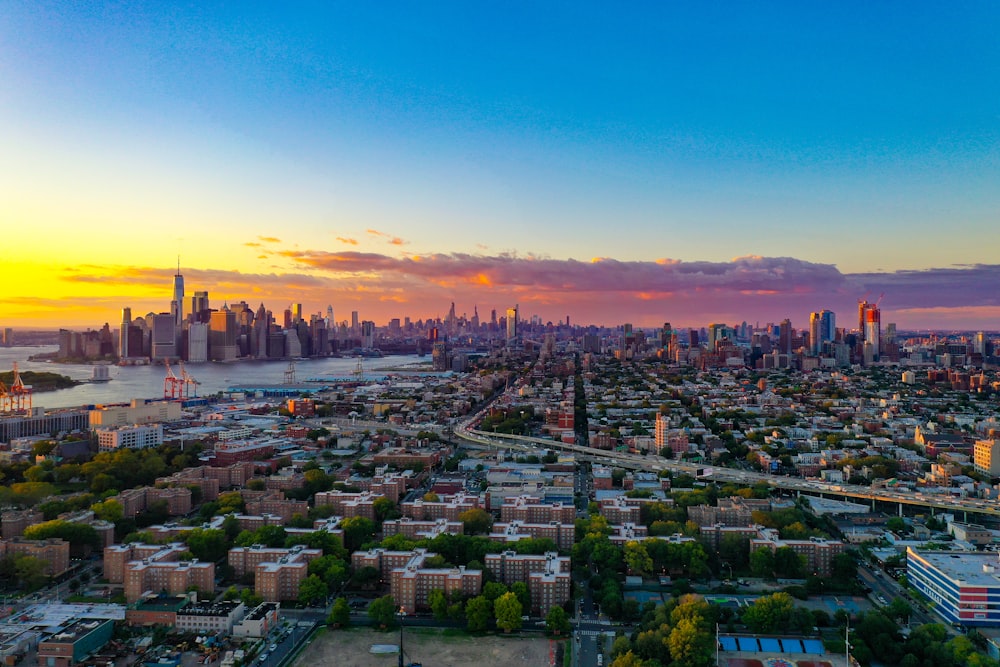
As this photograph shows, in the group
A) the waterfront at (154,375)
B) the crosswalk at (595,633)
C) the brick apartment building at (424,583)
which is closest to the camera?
the crosswalk at (595,633)

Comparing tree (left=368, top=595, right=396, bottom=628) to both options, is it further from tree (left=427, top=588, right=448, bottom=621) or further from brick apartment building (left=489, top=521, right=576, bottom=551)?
brick apartment building (left=489, top=521, right=576, bottom=551)

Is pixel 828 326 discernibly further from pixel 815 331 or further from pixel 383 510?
pixel 383 510

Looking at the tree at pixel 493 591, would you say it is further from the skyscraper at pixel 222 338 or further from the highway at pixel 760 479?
the skyscraper at pixel 222 338

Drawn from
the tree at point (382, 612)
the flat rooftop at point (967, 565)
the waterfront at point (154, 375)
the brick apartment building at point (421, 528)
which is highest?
the flat rooftop at point (967, 565)

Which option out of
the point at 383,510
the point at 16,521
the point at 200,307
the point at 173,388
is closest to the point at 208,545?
the point at 383,510

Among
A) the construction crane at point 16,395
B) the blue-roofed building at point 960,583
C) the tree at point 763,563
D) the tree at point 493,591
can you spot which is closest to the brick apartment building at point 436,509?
the tree at point 493,591

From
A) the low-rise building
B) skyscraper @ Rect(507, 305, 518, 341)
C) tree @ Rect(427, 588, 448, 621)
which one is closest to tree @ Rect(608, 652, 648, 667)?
tree @ Rect(427, 588, 448, 621)

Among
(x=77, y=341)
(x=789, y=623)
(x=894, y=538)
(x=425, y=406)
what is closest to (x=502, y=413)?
(x=425, y=406)
